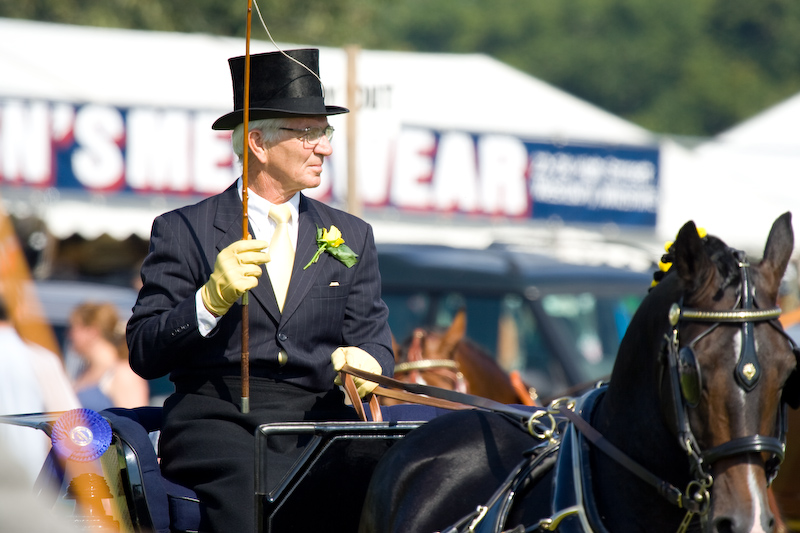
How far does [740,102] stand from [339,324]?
2081 inches

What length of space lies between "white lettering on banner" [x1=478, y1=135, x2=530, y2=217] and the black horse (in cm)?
1005

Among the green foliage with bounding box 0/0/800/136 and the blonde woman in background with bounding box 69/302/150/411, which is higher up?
the green foliage with bounding box 0/0/800/136

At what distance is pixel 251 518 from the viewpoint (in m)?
3.08

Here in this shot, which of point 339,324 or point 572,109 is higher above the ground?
point 572,109

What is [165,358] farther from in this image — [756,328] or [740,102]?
[740,102]

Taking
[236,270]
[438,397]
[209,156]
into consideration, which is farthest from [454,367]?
[209,156]

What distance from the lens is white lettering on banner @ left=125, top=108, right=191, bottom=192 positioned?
11727mm

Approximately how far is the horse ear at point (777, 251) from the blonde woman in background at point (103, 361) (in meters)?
5.30

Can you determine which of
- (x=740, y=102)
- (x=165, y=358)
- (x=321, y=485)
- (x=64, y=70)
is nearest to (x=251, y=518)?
(x=321, y=485)

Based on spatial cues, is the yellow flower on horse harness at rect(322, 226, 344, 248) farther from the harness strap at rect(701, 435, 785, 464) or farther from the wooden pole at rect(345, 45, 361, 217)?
the wooden pole at rect(345, 45, 361, 217)

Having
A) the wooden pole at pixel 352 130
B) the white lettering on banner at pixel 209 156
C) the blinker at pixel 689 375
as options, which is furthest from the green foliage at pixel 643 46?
the blinker at pixel 689 375

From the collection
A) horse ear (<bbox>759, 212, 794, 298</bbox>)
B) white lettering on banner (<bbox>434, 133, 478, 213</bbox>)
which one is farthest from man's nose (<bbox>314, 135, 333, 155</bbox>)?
white lettering on banner (<bbox>434, 133, 478, 213</bbox>)

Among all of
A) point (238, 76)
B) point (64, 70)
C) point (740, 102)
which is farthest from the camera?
point (740, 102)

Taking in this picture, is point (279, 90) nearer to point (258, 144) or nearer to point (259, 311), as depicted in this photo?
point (258, 144)
